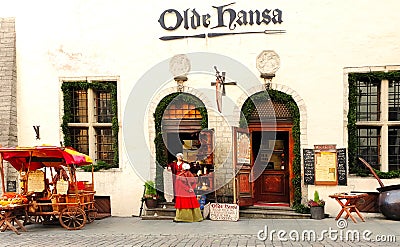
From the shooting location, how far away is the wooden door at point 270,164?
448 inches

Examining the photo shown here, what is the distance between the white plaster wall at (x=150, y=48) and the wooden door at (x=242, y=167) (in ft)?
5.17

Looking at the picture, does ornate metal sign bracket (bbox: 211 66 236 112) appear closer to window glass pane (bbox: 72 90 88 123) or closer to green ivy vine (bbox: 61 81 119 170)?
green ivy vine (bbox: 61 81 119 170)

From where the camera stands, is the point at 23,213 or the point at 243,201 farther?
the point at 243,201

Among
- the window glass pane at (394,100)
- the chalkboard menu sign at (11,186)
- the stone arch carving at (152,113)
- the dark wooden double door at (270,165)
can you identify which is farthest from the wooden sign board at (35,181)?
the window glass pane at (394,100)

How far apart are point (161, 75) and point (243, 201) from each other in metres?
3.82

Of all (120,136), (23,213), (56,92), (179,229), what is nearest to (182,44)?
(120,136)

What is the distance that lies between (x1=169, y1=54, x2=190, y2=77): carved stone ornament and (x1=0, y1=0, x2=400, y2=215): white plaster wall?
192 millimetres

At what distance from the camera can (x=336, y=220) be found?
9.77 meters

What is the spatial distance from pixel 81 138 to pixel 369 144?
751cm

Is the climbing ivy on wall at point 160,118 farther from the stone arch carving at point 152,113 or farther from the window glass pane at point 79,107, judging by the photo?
the window glass pane at point 79,107

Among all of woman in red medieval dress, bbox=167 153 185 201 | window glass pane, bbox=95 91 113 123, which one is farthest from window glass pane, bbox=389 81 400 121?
window glass pane, bbox=95 91 113 123

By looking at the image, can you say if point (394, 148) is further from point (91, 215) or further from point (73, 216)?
point (73, 216)

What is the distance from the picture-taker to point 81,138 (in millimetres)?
12039

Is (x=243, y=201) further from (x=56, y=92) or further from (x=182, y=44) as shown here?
(x=56, y=92)
